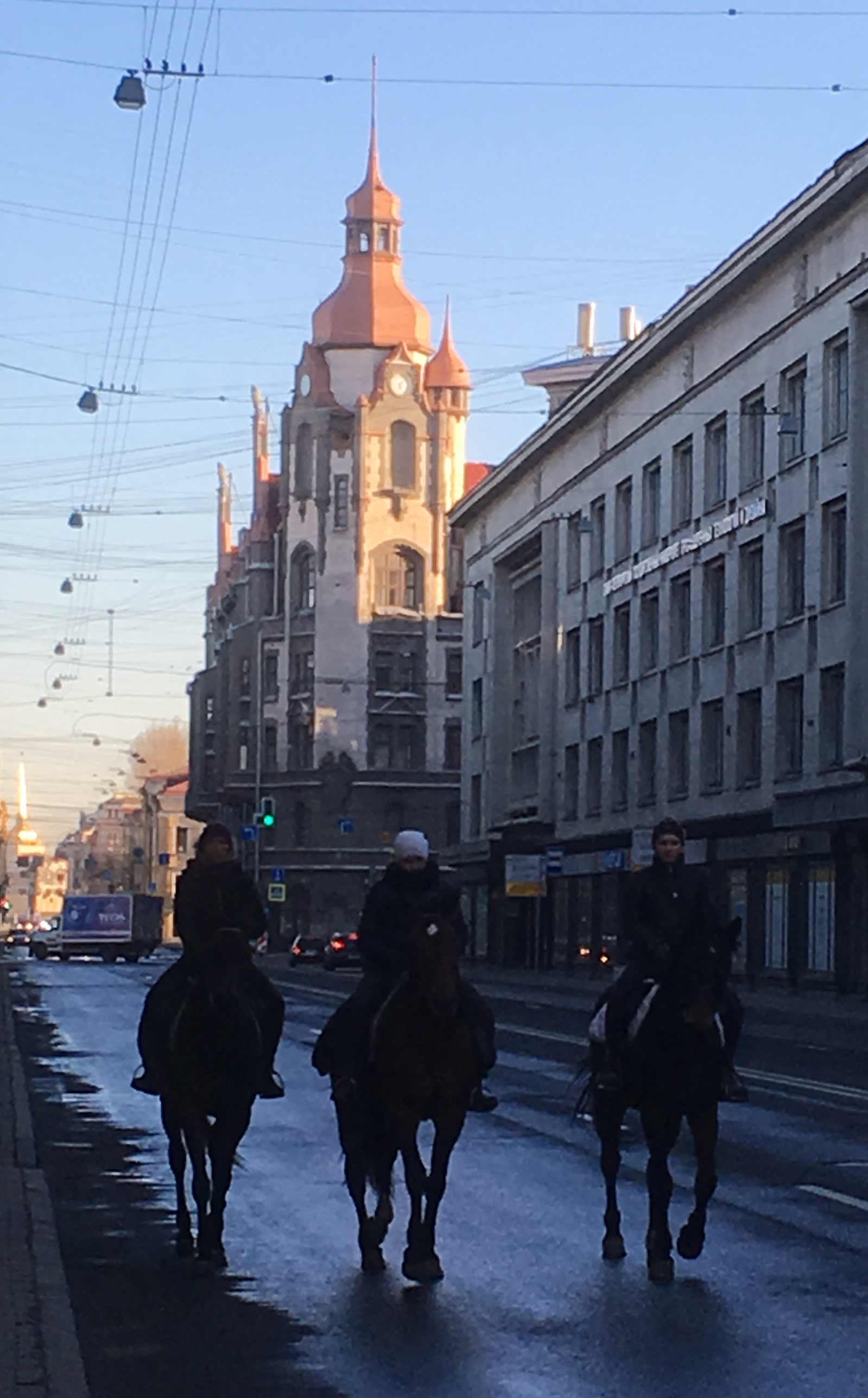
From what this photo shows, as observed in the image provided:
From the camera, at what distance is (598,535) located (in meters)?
69.7

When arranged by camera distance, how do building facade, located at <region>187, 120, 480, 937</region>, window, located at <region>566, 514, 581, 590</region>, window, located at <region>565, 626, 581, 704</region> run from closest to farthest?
window, located at <region>566, 514, 581, 590</region>, window, located at <region>565, 626, 581, 704</region>, building facade, located at <region>187, 120, 480, 937</region>

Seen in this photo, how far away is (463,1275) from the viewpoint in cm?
1038

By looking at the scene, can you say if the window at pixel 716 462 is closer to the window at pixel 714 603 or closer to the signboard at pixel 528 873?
the window at pixel 714 603

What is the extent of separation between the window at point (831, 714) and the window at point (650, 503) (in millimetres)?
14068

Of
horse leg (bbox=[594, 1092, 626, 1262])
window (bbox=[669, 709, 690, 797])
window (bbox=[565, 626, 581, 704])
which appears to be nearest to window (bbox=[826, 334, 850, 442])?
window (bbox=[669, 709, 690, 797])

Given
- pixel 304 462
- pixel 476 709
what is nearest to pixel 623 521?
pixel 476 709

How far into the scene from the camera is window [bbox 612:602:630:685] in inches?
2606

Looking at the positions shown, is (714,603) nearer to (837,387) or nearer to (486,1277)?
(837,387)

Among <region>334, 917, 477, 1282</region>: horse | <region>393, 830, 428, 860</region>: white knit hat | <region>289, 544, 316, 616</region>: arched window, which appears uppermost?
<region>289, 544, 316, 616</region>: arched window

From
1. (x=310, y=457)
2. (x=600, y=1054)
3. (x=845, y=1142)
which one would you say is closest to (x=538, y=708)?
(x=310, y=457)

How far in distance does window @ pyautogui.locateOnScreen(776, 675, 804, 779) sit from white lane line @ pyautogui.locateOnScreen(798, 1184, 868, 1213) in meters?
37.5

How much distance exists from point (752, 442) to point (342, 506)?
53.8 m

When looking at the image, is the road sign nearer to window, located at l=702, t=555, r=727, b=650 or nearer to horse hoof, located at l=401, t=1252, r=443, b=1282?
window, located at l=702, t=555, r=727, b=650

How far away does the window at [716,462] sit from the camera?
56500mm
